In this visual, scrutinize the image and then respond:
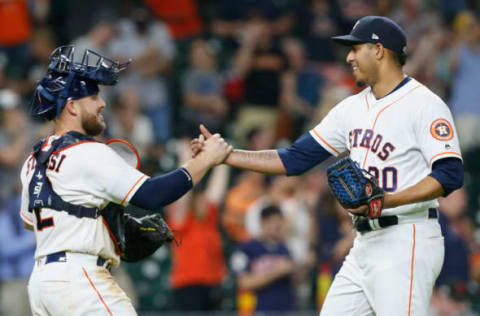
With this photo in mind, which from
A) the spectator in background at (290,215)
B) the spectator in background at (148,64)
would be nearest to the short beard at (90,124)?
the spectator in background at (290,215)

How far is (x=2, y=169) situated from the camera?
9.44m

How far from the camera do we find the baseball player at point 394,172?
4594 mm

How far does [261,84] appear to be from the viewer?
10758 mm

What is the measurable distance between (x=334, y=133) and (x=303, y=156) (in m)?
0.26

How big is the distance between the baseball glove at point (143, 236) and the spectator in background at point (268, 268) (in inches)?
120

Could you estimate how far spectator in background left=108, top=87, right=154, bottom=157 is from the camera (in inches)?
401

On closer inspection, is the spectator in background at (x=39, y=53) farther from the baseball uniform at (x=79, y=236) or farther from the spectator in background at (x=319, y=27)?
the baseball uniform at (x=79, y=236)

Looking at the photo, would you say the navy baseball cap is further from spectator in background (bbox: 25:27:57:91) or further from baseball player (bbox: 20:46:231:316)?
spectator in background (bbox: 25:27:57:91)

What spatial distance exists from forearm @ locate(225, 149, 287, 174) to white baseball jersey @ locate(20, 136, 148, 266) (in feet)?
3.02

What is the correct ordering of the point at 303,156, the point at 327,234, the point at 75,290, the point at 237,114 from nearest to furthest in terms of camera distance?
the point at 75,290
the point at 303,156
the point at 327,234
the point at 237,114

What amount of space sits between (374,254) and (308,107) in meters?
6.25

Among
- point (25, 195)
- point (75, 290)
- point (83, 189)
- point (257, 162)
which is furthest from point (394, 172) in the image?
point (25, 195)

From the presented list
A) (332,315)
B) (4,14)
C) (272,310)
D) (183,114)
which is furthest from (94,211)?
(4,14)

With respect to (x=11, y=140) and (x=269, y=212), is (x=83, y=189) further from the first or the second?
(x=11, y=140)
